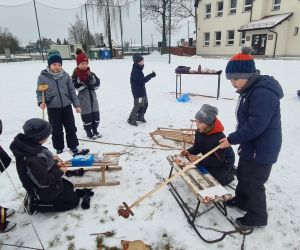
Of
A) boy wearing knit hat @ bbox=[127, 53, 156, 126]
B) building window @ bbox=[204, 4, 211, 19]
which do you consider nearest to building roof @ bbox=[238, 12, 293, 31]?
building window @ bbox=[204, 4, 211, 19]

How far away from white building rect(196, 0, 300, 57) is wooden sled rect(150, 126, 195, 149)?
59.3ft

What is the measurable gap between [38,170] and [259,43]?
918 inches

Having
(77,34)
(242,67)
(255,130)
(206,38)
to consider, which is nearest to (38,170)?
(255,130)

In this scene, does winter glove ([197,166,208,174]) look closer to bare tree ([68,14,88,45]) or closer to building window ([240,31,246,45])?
building window ([240,31,246,45])

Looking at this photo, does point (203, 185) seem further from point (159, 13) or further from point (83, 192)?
point (159, 13)

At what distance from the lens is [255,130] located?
7.47 ft

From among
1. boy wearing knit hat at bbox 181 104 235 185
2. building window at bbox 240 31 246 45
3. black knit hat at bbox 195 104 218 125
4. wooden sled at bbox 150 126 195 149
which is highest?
building window at bbox 240 31 246 45

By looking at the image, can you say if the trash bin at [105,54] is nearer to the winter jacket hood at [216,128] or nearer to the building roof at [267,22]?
the building roof at [267,22]

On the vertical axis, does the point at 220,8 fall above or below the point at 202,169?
above

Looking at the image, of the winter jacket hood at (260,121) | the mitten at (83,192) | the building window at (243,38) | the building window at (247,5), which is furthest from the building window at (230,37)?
the mitten at (83,192)

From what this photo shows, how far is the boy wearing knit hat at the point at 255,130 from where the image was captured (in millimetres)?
2240

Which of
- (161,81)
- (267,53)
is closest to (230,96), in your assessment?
(161,81)

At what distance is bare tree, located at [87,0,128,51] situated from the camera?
25.5 meters

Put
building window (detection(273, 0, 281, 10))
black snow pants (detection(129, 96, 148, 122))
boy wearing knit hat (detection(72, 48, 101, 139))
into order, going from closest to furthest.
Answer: boy wearing knit hat (detection(72, 48, 101, 139)) < black snow pants (detection(129, 96, 148, 122)) < building window (detection(273, 0, 281, 10))
